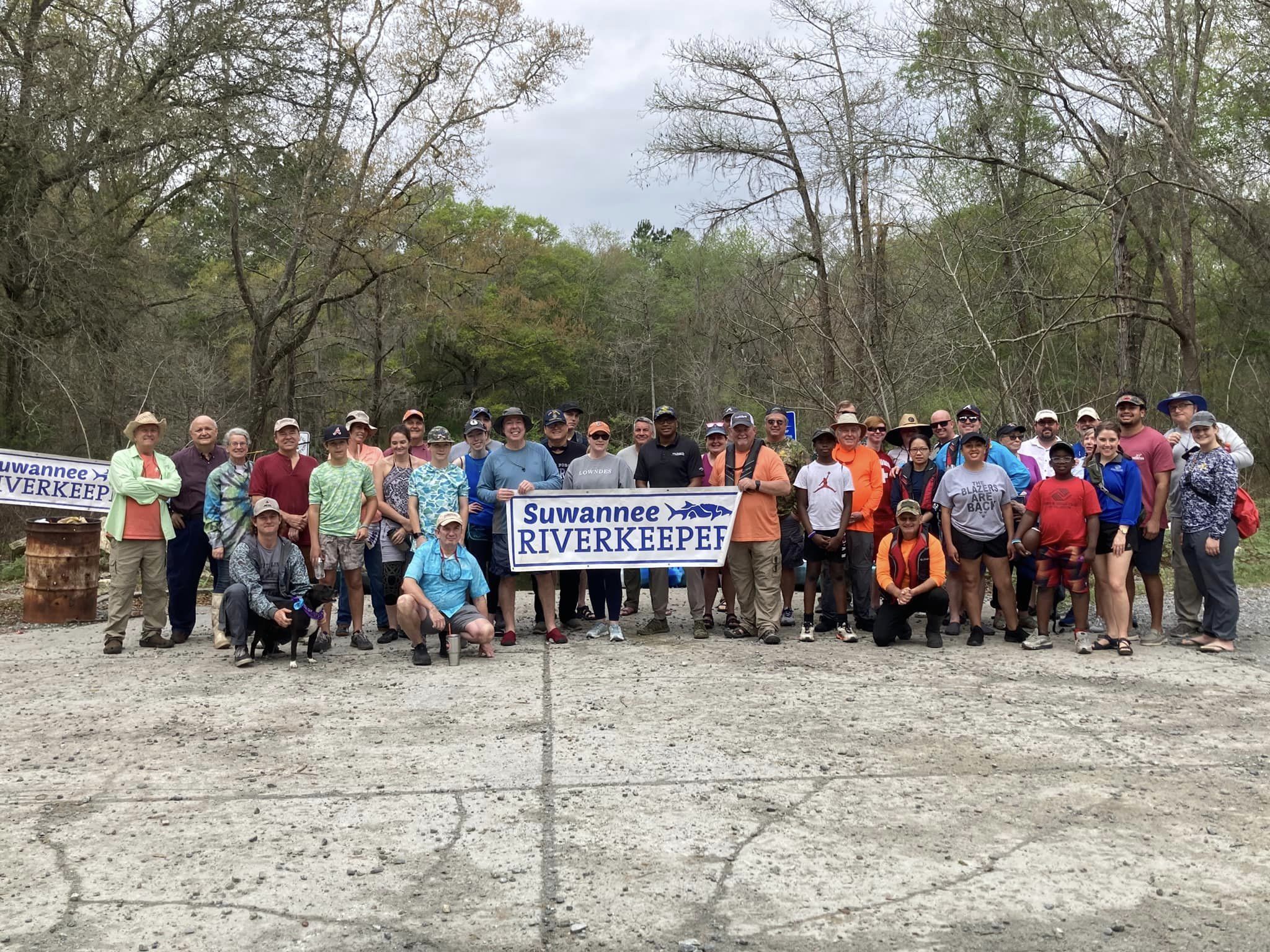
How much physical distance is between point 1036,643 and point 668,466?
3.31 m

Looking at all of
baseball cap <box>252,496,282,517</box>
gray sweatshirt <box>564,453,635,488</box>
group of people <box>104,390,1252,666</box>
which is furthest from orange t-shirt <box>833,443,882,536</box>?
baseball cap <box>252,496,282,517</box>

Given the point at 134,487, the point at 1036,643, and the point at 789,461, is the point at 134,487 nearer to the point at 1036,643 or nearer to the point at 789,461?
the point at 789,461

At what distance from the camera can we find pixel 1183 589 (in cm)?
878

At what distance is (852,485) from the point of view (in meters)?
8.70

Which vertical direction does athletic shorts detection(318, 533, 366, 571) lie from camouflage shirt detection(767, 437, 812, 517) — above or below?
below

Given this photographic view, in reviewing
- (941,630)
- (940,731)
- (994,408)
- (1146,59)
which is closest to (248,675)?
(940,731)

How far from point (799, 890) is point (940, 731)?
2.31m

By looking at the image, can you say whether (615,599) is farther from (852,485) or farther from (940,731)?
(940,731)

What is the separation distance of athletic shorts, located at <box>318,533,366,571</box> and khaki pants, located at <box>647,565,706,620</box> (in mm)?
2485

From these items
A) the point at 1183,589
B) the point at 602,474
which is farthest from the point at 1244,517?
the point at 602,474

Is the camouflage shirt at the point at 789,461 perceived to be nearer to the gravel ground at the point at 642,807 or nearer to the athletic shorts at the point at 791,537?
the athletic shorts at the point at 791,537

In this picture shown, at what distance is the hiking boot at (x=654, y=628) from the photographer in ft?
29.6

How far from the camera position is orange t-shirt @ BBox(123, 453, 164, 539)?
8.48m

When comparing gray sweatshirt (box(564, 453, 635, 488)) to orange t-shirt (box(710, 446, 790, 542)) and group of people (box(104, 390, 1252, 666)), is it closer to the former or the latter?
group of people (box(104, 390, 1252, 666))
